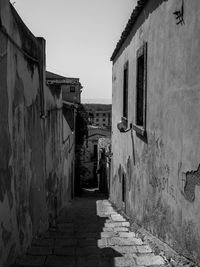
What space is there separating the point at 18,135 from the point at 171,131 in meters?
2.13

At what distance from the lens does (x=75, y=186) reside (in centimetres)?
2594

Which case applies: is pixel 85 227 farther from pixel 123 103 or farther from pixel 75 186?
pixel 75 186

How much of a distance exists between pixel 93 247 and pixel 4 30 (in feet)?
11.6

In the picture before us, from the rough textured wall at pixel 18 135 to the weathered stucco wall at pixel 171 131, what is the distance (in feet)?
6.74

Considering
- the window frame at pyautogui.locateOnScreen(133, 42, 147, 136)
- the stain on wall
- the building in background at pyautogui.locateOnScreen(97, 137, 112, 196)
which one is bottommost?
the building in background at pyautogui.locateOnScreen(97, 137, 112, 196)

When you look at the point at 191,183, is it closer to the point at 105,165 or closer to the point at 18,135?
the point at 18,135

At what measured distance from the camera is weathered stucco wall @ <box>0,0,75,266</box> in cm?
473

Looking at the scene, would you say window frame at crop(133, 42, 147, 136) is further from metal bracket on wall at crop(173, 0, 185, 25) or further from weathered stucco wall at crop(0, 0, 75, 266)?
metal bracket on wall at crop(173, 0, 185, 25)

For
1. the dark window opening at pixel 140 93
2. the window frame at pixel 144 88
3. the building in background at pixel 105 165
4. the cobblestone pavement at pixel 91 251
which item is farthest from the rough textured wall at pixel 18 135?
the building in background at pixel 105 165

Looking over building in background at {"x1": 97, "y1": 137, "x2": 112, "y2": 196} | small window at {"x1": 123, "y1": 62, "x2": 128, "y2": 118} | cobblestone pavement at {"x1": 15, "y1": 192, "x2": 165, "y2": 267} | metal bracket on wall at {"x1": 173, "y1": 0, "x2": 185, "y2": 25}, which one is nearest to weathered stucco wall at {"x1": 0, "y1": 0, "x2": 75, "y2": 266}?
cobblestone pavement at {"x1": 15, "y1": 192, "x2": 165, "y2": 267}

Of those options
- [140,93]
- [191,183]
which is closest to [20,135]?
[191,183]


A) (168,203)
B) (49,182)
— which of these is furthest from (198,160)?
(49,182)

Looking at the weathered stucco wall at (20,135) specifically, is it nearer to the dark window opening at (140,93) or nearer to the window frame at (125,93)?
the dark window opening at (140,93)

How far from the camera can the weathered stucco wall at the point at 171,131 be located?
15.0ft
